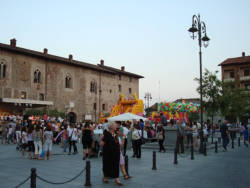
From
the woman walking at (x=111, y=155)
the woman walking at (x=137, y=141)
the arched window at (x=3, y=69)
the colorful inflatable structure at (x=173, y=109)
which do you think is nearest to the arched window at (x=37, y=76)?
the arched window at (x=3, y=69)

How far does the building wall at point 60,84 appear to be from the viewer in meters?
32.1

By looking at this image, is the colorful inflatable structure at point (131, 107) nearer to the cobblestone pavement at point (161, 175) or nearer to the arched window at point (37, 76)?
the arched window at point (37, 76)

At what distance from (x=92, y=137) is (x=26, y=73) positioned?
82.2 feet

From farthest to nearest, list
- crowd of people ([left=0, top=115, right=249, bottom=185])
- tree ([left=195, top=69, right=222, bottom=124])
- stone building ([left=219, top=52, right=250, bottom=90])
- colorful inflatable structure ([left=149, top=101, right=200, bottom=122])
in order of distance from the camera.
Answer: stone building ([left=219, top=52, right=250, bottom=90])
colorful inflatable structure ([left=149, top=101, right=200, bottom=122])
tree ([left=195, top=69, right=222, bottom=124])
crowd of people ([left=0, top=115, right=249, bottom=185])

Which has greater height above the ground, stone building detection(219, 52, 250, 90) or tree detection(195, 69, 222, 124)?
stone building detection(219, 52, 250, 90)

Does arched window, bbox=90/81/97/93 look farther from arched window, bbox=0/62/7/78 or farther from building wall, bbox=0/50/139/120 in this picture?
arched window, bbox=0/62/7/78

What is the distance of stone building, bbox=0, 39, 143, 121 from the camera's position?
3127cm

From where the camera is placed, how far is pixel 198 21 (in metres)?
14.5

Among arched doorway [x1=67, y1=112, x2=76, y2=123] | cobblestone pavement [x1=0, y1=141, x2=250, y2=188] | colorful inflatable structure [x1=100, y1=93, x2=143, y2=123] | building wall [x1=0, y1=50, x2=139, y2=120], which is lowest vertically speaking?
cobblestone pavement [x1=0, y1=141, x2=250, y2=188]

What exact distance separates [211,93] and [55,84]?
2151 cm

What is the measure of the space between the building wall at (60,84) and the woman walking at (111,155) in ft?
90.6

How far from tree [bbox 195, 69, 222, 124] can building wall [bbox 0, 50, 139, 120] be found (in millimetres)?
20388

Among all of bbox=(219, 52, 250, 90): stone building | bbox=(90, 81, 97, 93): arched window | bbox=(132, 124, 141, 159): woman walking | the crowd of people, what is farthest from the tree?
bbox=(219, 52, 250, 90): stone building

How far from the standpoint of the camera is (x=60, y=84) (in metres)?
37.3
